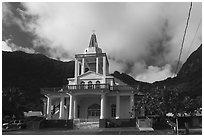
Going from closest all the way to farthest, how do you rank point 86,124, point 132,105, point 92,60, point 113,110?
point 86,124, point 132,105, point 113,110, point 92,60

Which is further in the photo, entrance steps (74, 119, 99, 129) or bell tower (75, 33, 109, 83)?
bell tower (75, 33, 109, 83)

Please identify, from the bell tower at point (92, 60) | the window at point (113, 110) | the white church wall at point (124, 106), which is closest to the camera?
the white church wall at point (124, 106)

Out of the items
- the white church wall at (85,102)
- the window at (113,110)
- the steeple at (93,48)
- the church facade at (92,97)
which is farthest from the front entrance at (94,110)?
the steeple at (93,48)

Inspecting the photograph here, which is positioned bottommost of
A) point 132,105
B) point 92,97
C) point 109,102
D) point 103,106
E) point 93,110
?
point 93,110

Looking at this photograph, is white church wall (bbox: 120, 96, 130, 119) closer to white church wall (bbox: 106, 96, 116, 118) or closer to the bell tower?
white church wall (bbox: 106, 96, 116, 118)

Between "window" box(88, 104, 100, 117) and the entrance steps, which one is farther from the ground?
"window" box(88, 104, 100, 117)

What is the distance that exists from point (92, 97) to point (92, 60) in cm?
487

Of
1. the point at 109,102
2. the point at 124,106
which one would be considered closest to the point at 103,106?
the point at 109,102

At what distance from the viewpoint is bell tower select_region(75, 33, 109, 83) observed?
2973 cm

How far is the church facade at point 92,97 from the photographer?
27500mm

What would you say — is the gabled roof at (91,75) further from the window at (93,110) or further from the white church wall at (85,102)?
the window at (93,110)

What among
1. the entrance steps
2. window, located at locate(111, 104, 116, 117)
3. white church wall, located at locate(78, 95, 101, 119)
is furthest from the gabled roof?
the entrance steps

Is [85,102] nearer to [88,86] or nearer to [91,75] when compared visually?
[88,86]

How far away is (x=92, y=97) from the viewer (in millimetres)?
29375
